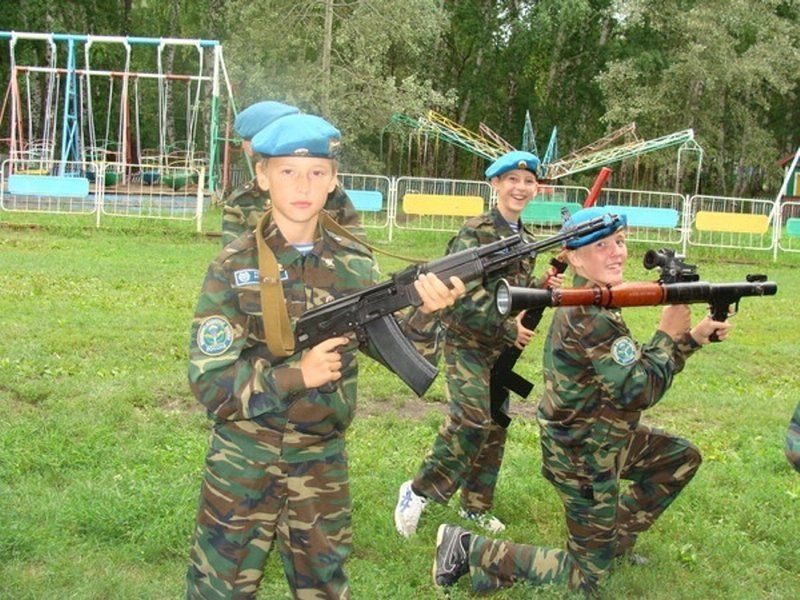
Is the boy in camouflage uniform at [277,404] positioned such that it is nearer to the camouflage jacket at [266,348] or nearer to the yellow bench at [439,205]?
the camouflage jacket at [266,348]

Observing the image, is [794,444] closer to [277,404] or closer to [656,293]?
[656,293]

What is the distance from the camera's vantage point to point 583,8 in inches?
1336

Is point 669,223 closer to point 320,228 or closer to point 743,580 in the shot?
point 743,580

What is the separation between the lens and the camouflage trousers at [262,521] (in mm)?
2996

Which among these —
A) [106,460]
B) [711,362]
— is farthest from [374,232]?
[106,460]

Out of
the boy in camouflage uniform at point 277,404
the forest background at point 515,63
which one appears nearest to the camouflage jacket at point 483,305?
the boy in camouflage uniform at point 277,404

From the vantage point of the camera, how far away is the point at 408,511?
15.6 ft

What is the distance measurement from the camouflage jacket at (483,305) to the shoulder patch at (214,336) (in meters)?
1.89

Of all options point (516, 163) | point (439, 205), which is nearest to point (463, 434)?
point (516, 163)

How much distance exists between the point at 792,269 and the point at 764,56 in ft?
57.7

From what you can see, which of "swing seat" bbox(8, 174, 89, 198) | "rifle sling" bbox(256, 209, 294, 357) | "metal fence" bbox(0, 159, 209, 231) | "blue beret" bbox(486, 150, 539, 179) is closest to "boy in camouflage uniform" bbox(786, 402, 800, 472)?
"rifle sling" bbox(256, 209, 294, 357)

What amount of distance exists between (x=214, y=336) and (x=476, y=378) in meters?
2.16

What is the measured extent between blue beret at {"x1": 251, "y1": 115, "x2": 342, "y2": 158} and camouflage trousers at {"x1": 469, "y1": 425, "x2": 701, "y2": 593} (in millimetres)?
1813

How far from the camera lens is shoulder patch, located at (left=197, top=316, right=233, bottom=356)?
292 centimetres
